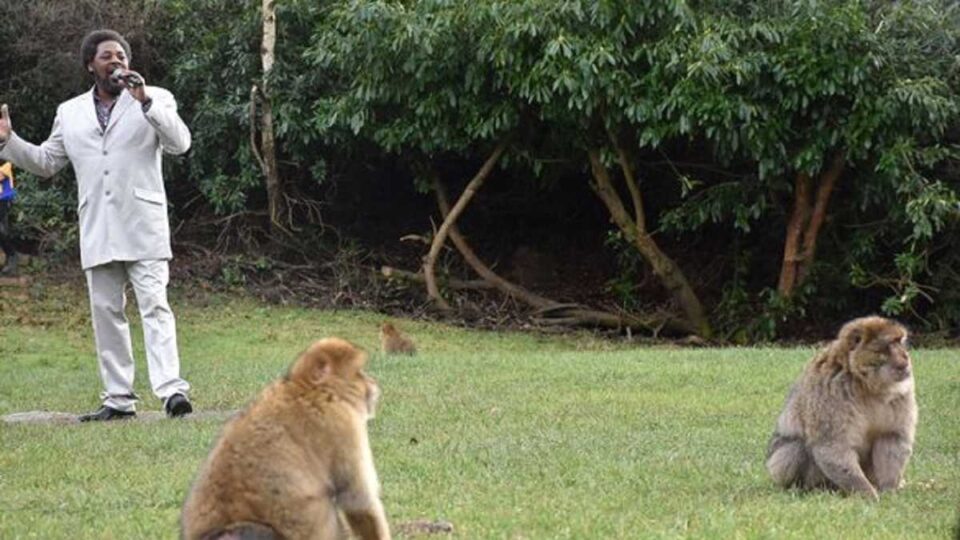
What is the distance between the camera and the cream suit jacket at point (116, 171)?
10.6 meters

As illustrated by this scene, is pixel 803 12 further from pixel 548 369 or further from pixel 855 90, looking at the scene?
pixel 548 369

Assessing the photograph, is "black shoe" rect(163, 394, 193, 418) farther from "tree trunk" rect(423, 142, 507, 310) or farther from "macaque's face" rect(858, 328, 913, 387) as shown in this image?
"tree trunk" rect(423, 142, 507, 310)

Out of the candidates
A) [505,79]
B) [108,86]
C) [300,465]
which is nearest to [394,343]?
[505,79]

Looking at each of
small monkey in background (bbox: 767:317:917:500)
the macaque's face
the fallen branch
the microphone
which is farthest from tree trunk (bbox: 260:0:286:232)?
the macaque's face

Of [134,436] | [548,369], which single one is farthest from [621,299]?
[134,436]

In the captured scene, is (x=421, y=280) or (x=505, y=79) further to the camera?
(x=421, y=280)

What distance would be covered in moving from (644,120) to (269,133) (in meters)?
5.25

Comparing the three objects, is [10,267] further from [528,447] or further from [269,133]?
[528,447]

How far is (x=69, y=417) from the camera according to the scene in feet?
37.2

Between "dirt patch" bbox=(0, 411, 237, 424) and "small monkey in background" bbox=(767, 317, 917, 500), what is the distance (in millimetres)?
4348

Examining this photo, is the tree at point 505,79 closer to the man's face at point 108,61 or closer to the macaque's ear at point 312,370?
the man's face at point 108,61

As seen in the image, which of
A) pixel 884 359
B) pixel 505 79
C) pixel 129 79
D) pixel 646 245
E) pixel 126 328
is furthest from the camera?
pixel 646 245

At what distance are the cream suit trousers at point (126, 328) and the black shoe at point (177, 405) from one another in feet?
0.11

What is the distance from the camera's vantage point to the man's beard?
10.6 m
